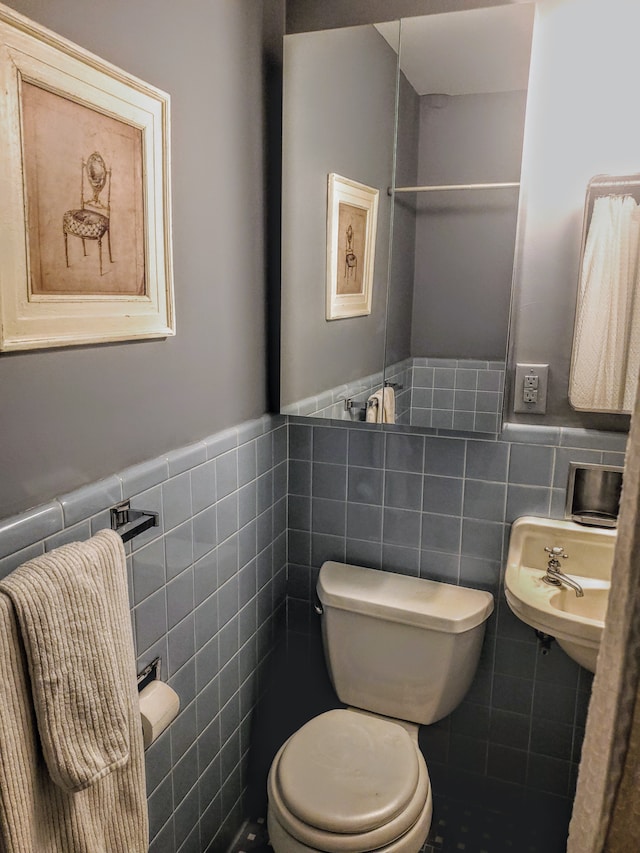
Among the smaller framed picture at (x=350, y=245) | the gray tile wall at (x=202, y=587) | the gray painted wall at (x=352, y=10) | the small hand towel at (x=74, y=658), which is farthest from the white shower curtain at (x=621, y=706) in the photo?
the gray painted wall at (x=352, y=10)

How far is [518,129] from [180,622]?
4.57ft

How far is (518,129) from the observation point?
1.45m

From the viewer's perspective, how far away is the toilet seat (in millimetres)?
1318

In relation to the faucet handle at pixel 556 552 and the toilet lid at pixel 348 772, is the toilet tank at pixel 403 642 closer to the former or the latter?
the toilet lid at pixel 348 772

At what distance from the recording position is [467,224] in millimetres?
1542

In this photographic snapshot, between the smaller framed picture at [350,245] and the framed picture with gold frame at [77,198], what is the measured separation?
1.85 ft

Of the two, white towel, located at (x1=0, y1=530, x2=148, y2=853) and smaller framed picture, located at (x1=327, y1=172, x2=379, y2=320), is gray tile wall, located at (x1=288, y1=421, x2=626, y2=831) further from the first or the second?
white towel, located at (x1=0, y1=530, x2=148, y2=853)

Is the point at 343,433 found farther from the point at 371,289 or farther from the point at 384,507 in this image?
the point at 371,289

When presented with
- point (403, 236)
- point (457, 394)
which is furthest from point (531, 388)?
point (403, 236)

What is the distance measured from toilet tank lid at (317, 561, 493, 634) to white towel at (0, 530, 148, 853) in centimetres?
75

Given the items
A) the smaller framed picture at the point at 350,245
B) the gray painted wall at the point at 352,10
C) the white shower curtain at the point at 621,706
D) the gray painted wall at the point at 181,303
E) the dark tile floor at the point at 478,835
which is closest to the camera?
the white shower curtain at the point at 621,706

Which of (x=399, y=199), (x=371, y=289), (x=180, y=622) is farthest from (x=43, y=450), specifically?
(x=399, y=199)

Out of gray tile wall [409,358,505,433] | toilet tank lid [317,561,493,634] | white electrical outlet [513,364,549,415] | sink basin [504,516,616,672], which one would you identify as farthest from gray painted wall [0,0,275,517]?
sink basin [504,516,616,672]

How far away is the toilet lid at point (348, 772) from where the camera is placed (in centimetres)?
133
